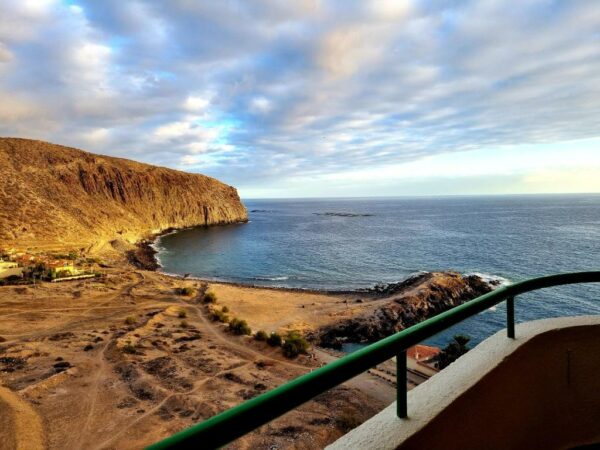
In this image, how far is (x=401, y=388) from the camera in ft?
6.07

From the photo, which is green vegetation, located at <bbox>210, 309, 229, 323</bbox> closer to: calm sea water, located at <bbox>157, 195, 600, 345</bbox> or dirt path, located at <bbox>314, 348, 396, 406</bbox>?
dirt path, located at <bbox>314, 348, 396, 406</bbox>

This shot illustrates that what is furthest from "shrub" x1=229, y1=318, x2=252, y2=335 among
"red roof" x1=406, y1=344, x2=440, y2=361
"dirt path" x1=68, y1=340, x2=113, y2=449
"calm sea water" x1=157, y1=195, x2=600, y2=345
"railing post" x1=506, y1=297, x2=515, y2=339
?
"railing post" x1=506, y1=297, x2=515, y2=339

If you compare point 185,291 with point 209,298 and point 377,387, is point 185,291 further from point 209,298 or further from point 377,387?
point 377,387

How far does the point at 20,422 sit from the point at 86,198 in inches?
2986

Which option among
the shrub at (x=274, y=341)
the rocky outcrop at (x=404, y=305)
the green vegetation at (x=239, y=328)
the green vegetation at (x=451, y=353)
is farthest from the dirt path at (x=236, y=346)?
the green vegetation at (x=451, y=353)

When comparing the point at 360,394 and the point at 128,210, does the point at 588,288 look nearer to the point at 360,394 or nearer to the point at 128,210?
the point at 360,394

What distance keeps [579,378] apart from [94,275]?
43.3 metres

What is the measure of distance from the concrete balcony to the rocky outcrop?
22817 millimetres

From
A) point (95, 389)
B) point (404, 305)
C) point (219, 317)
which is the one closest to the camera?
point (95, 389)

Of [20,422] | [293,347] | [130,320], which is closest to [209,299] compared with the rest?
[130,320]

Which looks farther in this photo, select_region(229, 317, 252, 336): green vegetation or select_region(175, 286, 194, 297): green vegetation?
select_region(175, 286, 194, 297): green vegetation

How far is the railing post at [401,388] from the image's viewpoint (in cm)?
183

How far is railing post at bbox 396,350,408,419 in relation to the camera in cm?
183

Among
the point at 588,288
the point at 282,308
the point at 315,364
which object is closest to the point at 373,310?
the point at 282,308
